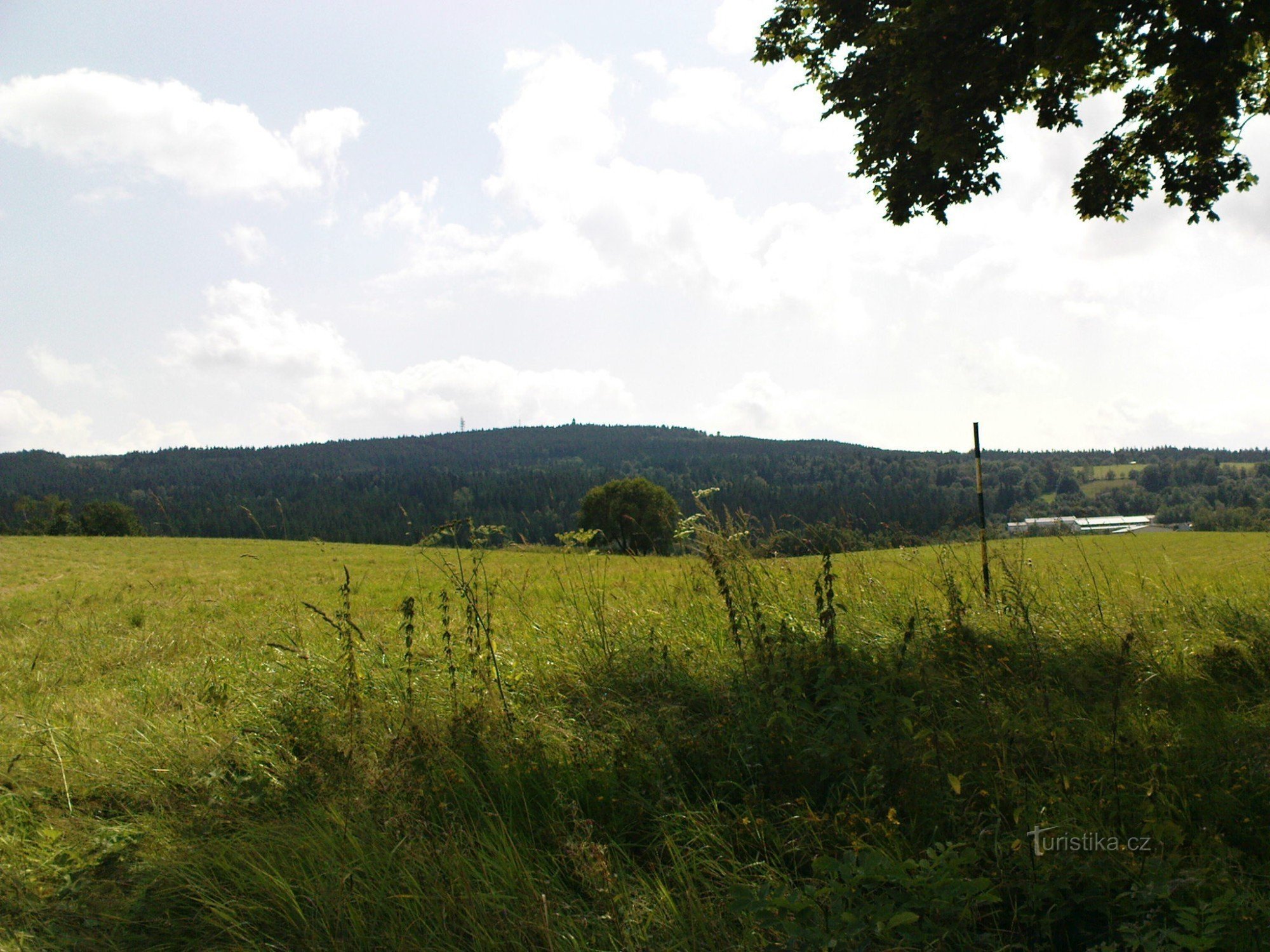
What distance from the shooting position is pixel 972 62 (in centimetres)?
660

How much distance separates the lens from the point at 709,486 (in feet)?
71.6

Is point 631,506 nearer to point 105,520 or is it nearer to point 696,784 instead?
point 696,784

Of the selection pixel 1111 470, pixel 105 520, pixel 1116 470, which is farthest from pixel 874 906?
pixel 1116 470

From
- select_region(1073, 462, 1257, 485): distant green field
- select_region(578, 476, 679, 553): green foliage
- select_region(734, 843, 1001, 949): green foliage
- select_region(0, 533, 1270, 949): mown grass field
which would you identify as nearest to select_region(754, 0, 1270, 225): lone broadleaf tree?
select_region(0, 533, 1270, 949): mown grass field

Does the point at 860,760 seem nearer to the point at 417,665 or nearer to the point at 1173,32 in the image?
the point at 417,665

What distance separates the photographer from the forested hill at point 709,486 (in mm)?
7422

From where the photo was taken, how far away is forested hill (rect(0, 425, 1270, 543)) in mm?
7422

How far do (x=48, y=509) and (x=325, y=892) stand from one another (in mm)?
116479

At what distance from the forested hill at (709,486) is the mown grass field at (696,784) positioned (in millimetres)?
1399

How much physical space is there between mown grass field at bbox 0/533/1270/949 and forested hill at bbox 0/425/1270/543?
1399mm

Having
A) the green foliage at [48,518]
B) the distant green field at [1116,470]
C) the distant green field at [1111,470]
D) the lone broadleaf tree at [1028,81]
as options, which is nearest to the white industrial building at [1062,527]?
the lone broadleaf tree at [1028,81]

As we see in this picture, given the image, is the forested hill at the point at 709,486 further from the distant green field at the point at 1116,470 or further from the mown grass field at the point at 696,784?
the mown grass field at the point at 696,784

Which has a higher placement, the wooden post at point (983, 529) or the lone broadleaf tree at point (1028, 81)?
the lone broadleaf tree at point (1028, 81)

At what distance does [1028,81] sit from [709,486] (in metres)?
15.4
